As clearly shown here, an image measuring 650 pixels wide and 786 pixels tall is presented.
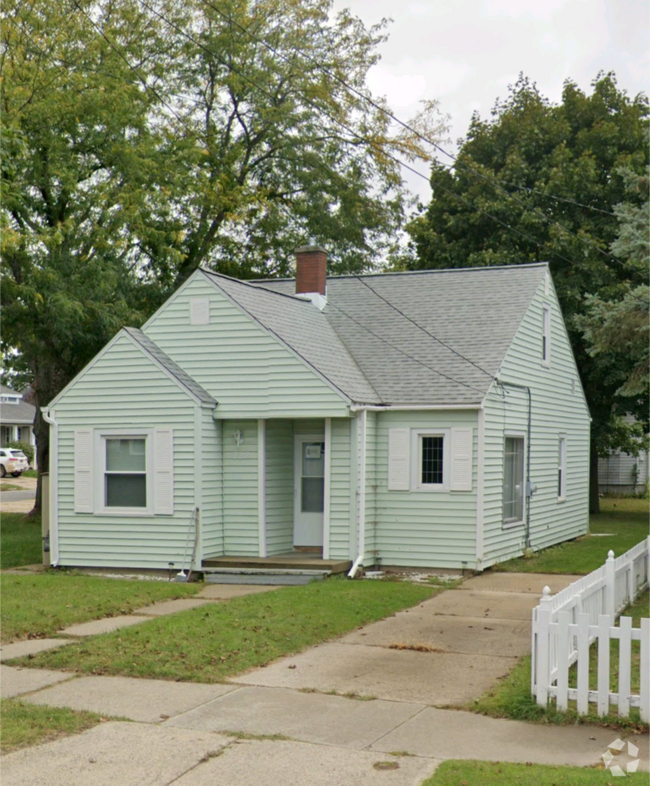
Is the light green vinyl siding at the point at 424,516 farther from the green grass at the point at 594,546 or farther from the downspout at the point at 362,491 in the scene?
the green grass at the point at 594,546

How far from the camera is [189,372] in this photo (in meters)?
17.9

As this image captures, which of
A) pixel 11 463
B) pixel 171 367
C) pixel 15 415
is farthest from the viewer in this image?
pixel 15 415

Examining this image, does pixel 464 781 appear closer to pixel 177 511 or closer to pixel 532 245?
pixel 177 511

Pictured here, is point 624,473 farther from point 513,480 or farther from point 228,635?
point 228,635

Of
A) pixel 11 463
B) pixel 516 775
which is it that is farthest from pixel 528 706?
pixel 11 463

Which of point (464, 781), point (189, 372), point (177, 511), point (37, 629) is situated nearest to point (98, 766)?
point (464, 781)

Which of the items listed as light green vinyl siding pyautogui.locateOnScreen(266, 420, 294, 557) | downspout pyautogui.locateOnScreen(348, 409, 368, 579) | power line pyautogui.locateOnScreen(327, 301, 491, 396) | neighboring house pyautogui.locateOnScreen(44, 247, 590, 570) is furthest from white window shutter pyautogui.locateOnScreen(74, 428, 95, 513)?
power line pyautogui.locateOnScreen(327, 301, 491, 396)

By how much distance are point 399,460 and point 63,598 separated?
21.5 ft

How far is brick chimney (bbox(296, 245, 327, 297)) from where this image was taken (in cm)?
2086

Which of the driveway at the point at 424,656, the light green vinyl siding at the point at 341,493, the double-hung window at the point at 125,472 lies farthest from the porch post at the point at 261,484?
the driveway at the point at 424,656

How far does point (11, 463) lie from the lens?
56.1 meters

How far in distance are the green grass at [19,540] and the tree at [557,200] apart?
50.4ft

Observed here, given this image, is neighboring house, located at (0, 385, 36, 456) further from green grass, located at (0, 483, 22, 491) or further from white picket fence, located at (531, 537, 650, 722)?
white picket fence, located at (531, 537, 650, 722)

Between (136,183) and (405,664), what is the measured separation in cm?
1675
